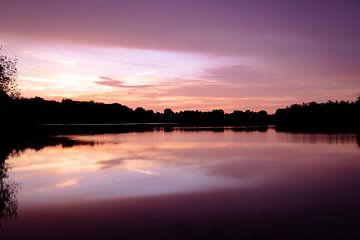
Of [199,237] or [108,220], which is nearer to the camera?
[199,237]

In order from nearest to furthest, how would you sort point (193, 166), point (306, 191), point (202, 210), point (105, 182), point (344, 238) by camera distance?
1. point (344, 238)
2. point (202, 210)
3. point (306, 191)
4. point (105, 182)
5. point (193, 166)

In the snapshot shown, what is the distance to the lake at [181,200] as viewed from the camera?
11.3 metres

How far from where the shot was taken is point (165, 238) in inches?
417

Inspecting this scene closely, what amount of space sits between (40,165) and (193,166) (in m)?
10.8

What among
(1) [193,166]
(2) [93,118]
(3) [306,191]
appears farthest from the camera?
(2) [93,118]

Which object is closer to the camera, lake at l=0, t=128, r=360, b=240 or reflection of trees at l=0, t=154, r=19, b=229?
lake at l=0, t=128, r=360, b=240

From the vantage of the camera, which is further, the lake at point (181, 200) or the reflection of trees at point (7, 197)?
the reflection of trees at point (7, 197)

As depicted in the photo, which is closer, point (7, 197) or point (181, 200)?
point (181, 200)

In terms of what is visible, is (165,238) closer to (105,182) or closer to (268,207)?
(268,207)

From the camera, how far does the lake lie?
444 inches

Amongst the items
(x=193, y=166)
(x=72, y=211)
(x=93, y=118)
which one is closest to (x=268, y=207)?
(x=72, y=211)

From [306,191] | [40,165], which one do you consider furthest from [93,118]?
[306,191]

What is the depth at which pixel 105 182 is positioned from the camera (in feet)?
64.6

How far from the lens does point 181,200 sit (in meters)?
15.3
